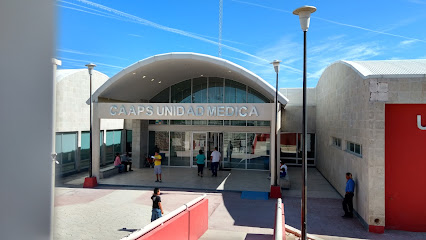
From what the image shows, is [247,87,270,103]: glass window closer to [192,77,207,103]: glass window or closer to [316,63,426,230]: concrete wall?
[192,77,207,103]: glass window

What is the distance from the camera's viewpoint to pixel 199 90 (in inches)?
849

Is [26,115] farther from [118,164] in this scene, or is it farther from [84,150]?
[84,150]

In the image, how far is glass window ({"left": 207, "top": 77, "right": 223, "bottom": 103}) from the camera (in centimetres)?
2119

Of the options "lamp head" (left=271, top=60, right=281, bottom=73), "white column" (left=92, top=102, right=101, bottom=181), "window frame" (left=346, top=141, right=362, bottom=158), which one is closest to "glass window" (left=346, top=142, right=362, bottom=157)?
"window frame" (left=346, top=141, right=362, bottom=158)

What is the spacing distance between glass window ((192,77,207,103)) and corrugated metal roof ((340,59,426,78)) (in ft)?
33.3

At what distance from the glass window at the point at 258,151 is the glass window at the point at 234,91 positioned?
8.32 ft

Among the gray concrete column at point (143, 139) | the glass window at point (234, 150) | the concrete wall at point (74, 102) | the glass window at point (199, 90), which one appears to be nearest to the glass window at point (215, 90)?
the glass window at point (199, 90)

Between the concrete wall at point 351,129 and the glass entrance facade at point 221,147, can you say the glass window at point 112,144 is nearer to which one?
the glass entrance facade at point 221,147

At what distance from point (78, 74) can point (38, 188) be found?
20129 mm

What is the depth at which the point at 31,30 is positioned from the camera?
1.25 m

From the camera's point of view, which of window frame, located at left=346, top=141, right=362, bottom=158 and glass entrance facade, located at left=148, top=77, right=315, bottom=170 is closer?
window frame, located at left=346, top=141, right=362, bottom=158

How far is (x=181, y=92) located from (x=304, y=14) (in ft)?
49.1

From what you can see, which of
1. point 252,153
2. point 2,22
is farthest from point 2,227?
point 252,153

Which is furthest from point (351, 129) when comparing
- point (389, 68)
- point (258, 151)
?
point (258, 151)
